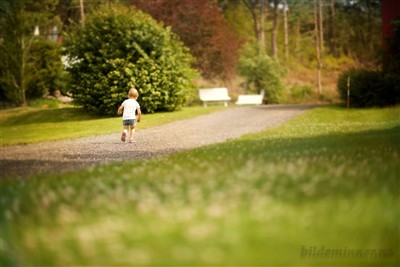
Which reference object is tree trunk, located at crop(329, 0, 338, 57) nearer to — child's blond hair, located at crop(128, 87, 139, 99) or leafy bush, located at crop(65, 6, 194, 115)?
leafy bush, located at crop(65, 6, 194, 115)

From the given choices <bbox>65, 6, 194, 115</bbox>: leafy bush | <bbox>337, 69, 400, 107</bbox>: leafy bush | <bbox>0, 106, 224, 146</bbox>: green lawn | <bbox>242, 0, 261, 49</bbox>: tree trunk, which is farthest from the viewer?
<bbox>242, 0, 261, 49</bbox>: tree trunk

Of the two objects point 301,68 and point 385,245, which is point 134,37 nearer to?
point 385,245

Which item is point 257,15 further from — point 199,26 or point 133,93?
point 133,93

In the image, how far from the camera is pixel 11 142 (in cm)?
436

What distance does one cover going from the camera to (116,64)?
5566 mm

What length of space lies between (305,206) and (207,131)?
12.4 ft

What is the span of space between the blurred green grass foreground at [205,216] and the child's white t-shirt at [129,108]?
1079 mm

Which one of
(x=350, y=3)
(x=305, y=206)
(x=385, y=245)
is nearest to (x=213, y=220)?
(x=305, y=206)

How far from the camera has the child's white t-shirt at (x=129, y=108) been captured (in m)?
5.12

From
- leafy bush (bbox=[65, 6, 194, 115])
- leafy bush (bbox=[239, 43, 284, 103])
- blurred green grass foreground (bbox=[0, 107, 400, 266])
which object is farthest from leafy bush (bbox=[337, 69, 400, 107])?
blurred green grass foreground (bbox=[0, 107, 400, 266])

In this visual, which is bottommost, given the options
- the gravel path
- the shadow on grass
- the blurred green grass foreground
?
the blurred green grass foreground

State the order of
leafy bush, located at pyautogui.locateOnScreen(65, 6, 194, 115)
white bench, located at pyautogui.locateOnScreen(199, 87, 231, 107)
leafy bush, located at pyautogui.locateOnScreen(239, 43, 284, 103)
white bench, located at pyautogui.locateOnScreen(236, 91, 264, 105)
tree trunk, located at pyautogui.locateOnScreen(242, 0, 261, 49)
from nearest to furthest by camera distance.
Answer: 1. leafy bush, located at pyautogui.locateOnScreen(65, 6, 194, 115)
2. white bench, located at pyautogui.locateOnScreen(199, 87, 231, 107)
3. white bench, located at pyautogui.locateOnScreen(236, 91, 264, 105)
4. leafy bush, located at pyautogui.locateOnScreen(239, 43, 284, 103)
5. tree trunk, located at pyautogui.locateOnScreen(242, 0, 261, 49)

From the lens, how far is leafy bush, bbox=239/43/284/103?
23391mm

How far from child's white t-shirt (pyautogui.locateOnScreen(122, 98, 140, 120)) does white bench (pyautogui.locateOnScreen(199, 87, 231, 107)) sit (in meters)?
6.03
